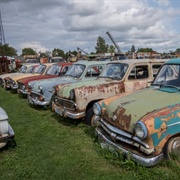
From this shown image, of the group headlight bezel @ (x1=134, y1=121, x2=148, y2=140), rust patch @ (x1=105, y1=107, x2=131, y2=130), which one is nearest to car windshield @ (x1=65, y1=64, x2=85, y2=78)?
rust patch @ (x1=105, y1=107, x2=131, y2=130)

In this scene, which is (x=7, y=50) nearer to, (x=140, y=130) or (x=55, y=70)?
(x=55, y=70)

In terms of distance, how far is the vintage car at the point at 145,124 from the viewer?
372cm

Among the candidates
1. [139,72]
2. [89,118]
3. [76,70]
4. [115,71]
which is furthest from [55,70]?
[89,118]

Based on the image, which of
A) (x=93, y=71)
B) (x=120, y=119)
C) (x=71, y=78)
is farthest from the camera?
(x=71, y=78)

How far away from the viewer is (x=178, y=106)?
3992 millimetres

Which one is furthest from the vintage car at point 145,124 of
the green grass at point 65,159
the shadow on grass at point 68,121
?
the shadow on grass at point 68,121

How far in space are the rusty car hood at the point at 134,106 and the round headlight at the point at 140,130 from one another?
0.15m

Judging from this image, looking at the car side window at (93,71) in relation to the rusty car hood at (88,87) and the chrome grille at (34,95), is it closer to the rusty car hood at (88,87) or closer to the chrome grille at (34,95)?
the rusty car hood at (88,87)

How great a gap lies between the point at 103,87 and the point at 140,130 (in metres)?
2.93

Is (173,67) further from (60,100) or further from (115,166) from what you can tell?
(60,100)

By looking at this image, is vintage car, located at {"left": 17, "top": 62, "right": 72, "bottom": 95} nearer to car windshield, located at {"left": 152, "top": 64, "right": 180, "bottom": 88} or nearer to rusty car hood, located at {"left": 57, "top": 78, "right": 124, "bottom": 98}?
rusty car hood, located at {"left": 57, "top": 78, "right": 124, "bottom": 98}

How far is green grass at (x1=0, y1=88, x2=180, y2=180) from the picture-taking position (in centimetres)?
399

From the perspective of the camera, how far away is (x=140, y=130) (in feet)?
12.3

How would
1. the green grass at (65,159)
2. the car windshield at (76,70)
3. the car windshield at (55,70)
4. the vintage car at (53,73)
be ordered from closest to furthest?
the green grass at (65,159) → the car windshield at (76,70) → the vintage car at (53,73) → the car windshield at (55,70)
